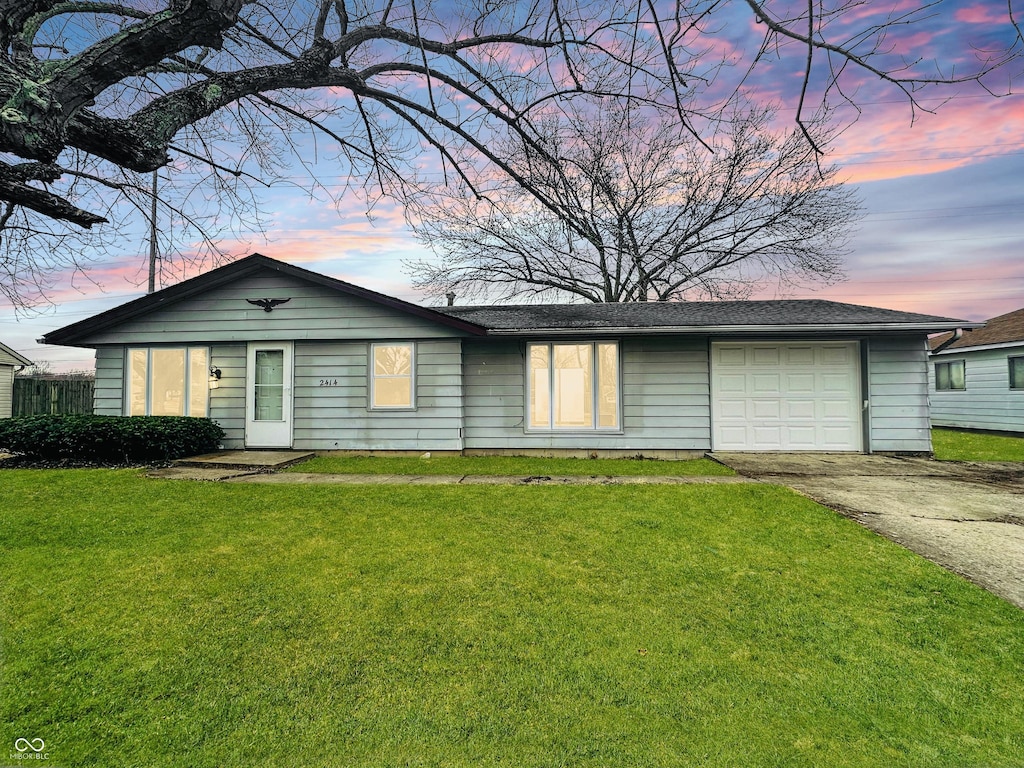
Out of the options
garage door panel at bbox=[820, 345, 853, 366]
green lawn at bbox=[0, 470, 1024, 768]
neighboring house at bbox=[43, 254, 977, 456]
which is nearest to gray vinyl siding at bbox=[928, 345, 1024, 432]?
neighboring house at bbox=[43, 254, 977, 456]

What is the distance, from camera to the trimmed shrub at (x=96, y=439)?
859 cm

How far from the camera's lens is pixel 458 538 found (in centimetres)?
441

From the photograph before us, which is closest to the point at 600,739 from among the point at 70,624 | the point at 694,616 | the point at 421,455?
the point at 694,616

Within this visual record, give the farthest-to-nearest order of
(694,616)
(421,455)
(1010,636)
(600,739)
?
1. (421,455)
2. (694,616)
3. (1010,636)
4. (600,739)

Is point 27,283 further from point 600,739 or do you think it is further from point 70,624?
point 600,739

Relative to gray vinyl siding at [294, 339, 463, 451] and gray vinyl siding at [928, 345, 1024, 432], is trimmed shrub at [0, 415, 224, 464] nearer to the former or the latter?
gray vinyl siding at [294, 339, 463, 451]

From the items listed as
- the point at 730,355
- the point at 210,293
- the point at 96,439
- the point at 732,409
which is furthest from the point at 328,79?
the point at 732,409

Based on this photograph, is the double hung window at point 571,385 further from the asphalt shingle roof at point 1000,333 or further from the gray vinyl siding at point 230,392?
the asphalt shingle roof at point 1000,333

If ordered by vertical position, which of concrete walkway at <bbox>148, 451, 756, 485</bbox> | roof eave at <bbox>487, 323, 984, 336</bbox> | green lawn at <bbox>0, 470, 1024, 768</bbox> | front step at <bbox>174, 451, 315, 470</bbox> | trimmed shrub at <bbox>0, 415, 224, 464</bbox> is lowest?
green lawn at <bbox>0, 470, 1024, 768</bbox>

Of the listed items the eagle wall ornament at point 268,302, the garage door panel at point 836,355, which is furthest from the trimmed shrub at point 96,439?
the garage door panel at point 836,355

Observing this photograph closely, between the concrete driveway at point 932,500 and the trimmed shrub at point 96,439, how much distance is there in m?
10.2

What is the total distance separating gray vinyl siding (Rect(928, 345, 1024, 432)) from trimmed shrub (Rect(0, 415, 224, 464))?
2150 cm

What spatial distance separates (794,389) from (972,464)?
307cm

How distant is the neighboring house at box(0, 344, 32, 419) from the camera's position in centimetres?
1895
